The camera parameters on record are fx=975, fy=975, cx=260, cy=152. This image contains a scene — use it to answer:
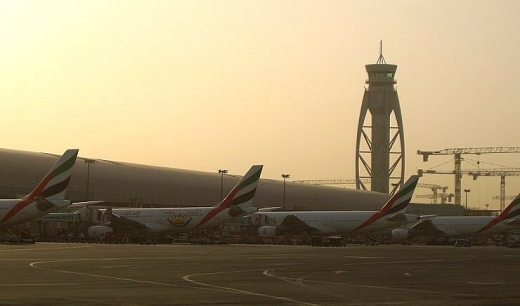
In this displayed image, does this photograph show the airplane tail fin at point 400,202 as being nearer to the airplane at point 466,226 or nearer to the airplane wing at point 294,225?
the airplane wing at point 294,225

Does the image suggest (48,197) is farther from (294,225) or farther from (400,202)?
(400,202)

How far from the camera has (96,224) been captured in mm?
105000

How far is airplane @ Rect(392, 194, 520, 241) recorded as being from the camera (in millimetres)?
101688

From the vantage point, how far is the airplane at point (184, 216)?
8919 centimetres

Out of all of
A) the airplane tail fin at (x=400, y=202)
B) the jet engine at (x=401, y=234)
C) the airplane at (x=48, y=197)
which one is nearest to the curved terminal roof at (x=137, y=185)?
the jet engine at (x=401, y=234)

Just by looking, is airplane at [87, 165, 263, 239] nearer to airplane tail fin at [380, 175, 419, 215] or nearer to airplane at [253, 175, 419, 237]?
airplane at [253, 175, 419, 237]

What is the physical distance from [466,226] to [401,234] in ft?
27.7

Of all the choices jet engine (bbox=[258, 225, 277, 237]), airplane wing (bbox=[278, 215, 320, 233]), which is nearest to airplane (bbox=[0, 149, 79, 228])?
airplane wing (bbox=[278, 215, 320, 233])

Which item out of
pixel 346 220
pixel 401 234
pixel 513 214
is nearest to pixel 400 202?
pixel 346 220

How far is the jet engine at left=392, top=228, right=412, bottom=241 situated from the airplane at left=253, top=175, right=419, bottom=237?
916cm

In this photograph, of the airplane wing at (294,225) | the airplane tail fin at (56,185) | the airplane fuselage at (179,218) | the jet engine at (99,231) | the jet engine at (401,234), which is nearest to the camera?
the airplane tail fin at (56,185)

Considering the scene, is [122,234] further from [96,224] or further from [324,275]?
[324,275]

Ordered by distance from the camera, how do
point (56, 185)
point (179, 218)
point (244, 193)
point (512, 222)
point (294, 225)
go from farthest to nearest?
1. point (294, 225)
2. point (512, 222)
3. point (179, 218)
4. point (244, 193)
5. point (56, 185)

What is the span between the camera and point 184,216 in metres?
92.2
